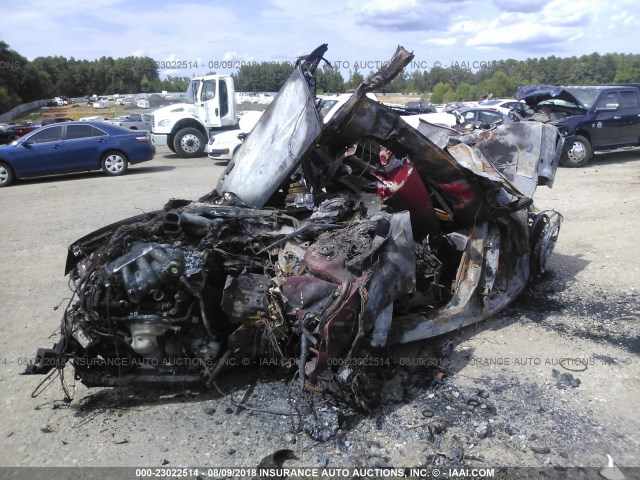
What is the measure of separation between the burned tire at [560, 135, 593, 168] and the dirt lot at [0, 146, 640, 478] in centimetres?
733

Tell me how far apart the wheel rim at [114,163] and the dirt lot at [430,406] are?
772cm

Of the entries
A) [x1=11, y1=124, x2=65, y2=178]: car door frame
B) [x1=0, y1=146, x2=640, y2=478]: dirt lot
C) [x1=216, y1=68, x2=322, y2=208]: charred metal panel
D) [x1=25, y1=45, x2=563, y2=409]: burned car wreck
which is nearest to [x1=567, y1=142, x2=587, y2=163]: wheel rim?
[x1=0, y1=146, x2=640, y2=478]: dirt lot

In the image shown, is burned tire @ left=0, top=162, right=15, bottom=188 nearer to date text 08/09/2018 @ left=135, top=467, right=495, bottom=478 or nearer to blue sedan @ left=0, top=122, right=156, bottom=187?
blue sedan @ left=0, top=122, right=156, bottom=187

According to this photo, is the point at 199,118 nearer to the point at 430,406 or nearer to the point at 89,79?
the point at 430,406

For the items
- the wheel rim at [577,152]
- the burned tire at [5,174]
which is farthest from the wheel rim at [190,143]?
the wheel rim at [577,152]

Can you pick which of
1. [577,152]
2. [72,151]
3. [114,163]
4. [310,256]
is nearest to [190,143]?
[114,163]

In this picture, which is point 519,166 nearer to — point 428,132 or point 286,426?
point 428,132

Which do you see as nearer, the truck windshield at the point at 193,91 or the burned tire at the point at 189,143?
the burned tire at the point at 189,143

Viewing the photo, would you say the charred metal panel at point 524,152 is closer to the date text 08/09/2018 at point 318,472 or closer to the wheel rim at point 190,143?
the date text 08/09/2018 at point 318,472

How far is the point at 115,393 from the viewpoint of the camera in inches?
149

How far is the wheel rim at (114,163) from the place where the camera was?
12.8 meters

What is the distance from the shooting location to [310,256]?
3590 mm

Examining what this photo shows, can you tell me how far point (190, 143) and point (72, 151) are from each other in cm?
441

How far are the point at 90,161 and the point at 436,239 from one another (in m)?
10.5
